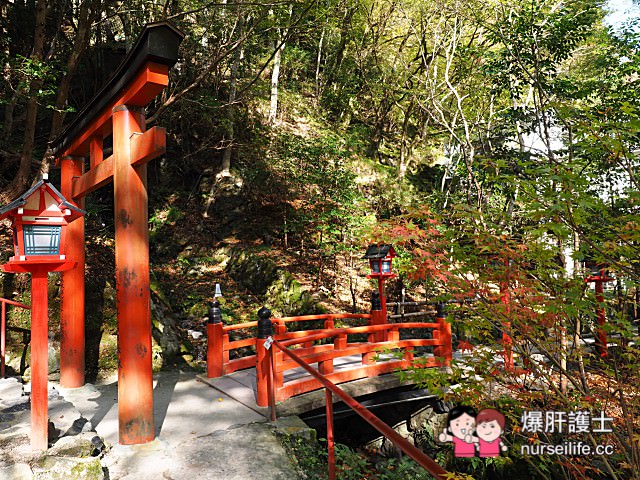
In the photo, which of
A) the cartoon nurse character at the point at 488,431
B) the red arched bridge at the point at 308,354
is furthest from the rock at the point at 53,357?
the cartoon nurse character at the point at 488,431

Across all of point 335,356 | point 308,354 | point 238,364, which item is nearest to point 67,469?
point 335,356

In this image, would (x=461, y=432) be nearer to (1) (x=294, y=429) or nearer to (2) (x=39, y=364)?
(1) (x=294, y=429)

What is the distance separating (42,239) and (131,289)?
0.93 metres

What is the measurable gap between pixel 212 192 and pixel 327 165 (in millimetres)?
4433

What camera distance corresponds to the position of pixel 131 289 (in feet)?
13.3

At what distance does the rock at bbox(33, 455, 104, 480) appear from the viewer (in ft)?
9.86

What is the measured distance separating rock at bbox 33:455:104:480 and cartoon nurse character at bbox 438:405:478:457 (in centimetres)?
276

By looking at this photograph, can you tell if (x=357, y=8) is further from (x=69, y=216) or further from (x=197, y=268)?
(x=69, y=216)

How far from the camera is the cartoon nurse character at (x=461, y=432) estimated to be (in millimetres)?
2904

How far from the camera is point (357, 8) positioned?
634 inches

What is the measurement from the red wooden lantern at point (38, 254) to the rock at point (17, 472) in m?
0.52

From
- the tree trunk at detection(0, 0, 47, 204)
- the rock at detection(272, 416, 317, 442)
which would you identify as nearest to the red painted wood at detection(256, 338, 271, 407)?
the rock at detection(272, 416, 317, 442)

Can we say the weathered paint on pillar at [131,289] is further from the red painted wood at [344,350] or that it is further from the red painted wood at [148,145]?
the red painted wood at [344,350]

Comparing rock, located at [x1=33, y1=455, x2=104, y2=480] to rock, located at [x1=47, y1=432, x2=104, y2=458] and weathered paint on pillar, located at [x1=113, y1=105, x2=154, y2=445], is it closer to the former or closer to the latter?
rock, located at [x1=47, y1=432, x2=104, y2=458]
